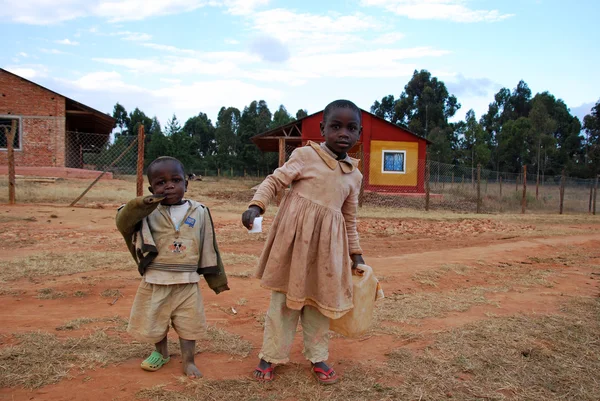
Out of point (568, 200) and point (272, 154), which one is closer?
point (568, 200)

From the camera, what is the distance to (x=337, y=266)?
2.52 metres

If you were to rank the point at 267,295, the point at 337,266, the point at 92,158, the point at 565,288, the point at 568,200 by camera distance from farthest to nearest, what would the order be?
the point at 92,158, the point at 568,200, the point at 565,288, the point at 267,295, the point at 337,266

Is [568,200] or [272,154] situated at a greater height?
[272,154]

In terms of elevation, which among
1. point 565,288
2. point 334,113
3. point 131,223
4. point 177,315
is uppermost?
point 334,113

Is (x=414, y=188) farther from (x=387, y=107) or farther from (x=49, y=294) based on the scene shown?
(x=387, y=107)

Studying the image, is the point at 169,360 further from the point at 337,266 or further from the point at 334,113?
the point at 334,113

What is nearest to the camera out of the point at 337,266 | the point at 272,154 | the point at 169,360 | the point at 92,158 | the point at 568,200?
the point at 337,266

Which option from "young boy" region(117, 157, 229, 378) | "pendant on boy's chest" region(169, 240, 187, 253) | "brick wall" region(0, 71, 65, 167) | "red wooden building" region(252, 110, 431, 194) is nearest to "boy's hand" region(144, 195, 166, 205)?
"young boy" region(117, 157, 229, 378)

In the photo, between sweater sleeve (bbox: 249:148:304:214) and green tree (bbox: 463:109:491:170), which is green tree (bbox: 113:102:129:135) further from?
sweater sleeve (bbox: 249:148:304:214)

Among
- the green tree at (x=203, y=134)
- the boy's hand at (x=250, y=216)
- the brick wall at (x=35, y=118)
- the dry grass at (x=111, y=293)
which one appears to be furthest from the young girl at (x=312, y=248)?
the green tree at (x=203, y=134)

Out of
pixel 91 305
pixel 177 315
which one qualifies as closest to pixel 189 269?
pixel 177 315

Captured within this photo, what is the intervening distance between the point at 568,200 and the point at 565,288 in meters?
19.3

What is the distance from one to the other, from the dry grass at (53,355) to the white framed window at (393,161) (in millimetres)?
18622

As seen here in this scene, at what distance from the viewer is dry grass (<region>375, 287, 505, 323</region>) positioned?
385cm
